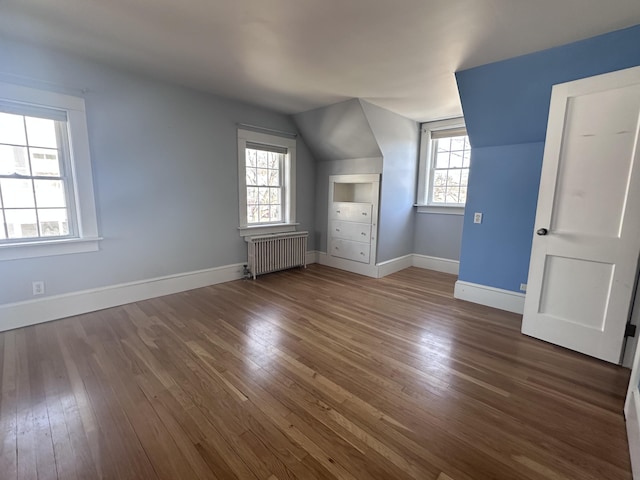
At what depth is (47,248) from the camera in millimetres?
2699

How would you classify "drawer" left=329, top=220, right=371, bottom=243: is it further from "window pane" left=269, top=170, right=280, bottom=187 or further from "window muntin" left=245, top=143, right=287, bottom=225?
"window pane" left=269, top=170, right=280, bottom=187

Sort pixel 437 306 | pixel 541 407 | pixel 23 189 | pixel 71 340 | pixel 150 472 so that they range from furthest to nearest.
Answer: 1. pixel 437 306
2. pixel 23 189
3. pixel 71 340
4. pixel 541 407
5. pixel 150 472

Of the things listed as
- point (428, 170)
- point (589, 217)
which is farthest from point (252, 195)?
point (589, 217)

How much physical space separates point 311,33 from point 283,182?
8.93ft

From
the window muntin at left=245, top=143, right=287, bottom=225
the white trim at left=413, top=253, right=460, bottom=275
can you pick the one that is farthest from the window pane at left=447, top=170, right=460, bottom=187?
the window muntin at left=245, top=143, right=287, bottom=225

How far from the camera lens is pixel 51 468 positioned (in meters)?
1.31

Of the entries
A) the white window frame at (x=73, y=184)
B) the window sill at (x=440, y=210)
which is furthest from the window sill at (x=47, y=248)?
the window sill at (x=440, y=210)

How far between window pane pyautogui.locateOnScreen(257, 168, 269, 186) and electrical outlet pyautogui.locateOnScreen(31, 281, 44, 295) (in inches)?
108

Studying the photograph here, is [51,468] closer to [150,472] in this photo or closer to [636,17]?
[150,472]

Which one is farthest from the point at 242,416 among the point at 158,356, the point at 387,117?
the point at 387,117

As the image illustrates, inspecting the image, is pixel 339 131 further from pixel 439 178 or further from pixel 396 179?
pixel 439 178

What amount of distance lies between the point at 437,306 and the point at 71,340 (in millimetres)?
3611

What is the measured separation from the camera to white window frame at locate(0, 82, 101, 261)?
99.1 inches

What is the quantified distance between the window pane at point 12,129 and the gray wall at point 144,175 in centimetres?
32
